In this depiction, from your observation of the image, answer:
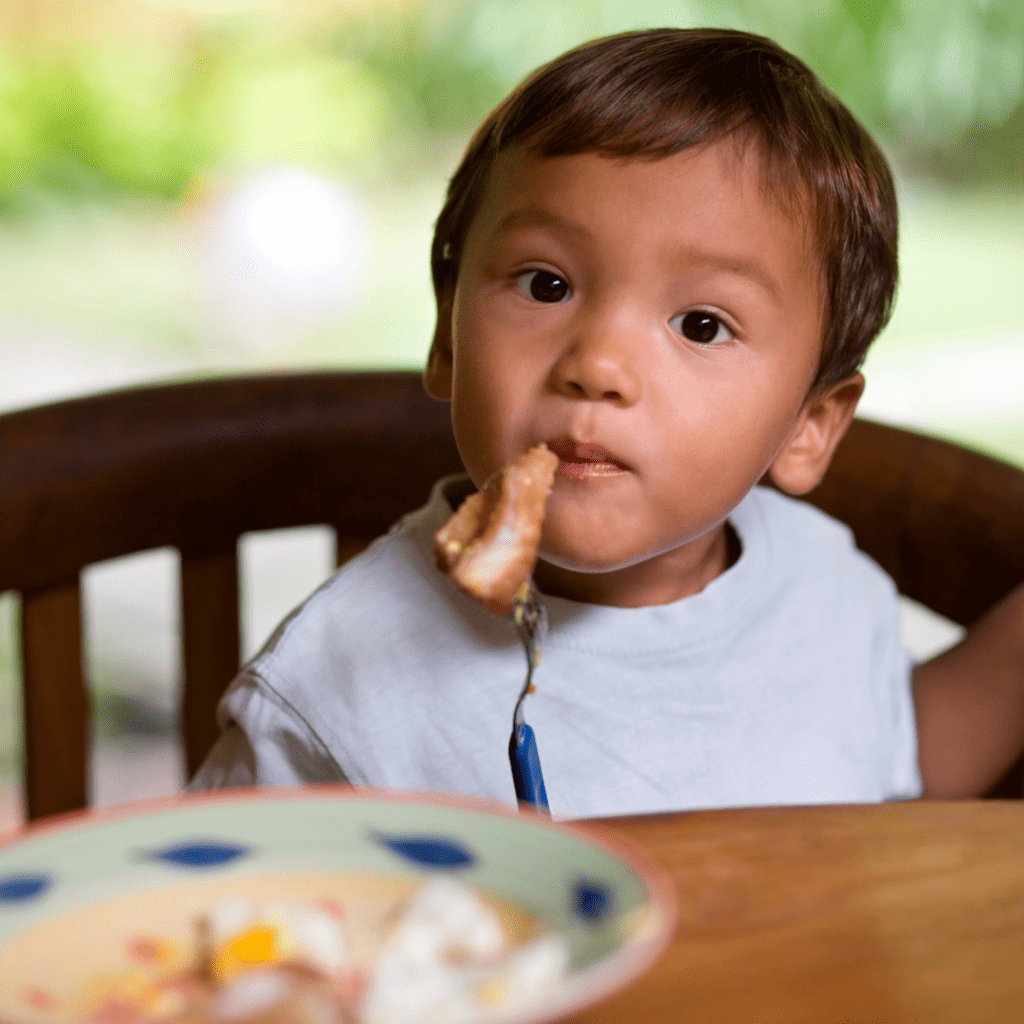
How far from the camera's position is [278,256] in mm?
4617

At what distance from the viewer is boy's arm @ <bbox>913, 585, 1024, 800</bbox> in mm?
1095

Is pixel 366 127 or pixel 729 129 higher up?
pixel 729 129

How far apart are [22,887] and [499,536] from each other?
33 cm

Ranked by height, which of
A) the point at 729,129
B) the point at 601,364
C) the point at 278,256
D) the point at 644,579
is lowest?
the point at 278,256

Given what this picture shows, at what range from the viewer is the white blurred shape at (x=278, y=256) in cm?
443

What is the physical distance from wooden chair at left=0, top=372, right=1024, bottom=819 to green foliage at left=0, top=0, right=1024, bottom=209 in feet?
12.1

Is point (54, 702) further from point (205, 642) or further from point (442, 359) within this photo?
point (442, 359)

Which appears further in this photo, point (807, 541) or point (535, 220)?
point (807, 541)

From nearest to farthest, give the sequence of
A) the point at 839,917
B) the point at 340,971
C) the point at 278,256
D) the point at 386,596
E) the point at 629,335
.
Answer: the point at 340,971, the point at 839,917, the point at 629,335, the point at 386,596, the point at 278,256

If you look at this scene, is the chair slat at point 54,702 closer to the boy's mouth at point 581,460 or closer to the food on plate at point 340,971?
the boy's mouth at point 581,460

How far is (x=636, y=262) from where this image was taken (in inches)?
33.3

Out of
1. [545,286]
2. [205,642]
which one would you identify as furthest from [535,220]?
[205,642]

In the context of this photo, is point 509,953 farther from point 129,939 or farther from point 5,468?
point 5,468

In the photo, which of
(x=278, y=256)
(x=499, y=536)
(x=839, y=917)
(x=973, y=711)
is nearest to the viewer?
(x=839, y=917)
